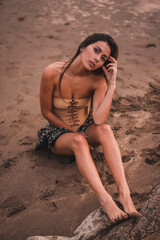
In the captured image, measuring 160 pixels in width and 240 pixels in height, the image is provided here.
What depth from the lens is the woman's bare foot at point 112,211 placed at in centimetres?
168

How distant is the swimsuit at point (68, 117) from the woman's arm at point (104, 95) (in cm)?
17

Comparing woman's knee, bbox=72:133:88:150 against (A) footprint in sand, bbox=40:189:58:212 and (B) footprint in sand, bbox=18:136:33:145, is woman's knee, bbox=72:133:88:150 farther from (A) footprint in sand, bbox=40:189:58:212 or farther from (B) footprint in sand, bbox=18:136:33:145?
(B) footprint in sand, bbox=18:136:33:145

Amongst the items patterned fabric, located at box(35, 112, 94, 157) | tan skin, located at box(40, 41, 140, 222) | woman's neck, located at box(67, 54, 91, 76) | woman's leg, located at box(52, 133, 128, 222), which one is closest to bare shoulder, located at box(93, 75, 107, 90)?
tan skin, located at box(40, 41, 140, 222)

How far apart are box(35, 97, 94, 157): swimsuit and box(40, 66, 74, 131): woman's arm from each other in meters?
0.07

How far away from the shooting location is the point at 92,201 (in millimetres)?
2125

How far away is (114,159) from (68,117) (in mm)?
744

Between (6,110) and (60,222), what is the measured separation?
189 cm

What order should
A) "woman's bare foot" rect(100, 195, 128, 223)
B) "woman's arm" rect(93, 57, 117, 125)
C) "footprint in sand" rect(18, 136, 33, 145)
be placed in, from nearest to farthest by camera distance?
"woman's bare foot" rect(100, 195, 128, 223) < "woman's arm" rect(93, 57, 117, 125) < "footprint in sand" rect(18, 136, 33, 145)

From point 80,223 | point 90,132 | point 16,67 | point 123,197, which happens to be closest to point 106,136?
point 90,132

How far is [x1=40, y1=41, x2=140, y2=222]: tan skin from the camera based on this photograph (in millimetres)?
2021

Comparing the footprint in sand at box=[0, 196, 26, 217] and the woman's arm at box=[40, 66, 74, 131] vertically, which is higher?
the woman's arm at box=[40, 66, 74, 131]

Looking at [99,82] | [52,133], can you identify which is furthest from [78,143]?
[99,82]

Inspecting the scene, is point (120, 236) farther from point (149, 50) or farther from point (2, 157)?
point (149, 50)

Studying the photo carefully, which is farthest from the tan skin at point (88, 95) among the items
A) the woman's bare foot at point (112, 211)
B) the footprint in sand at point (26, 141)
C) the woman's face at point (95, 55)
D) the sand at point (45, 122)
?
the footprint in sand at point (26, 141)
